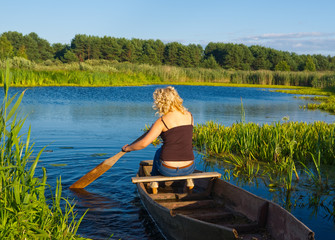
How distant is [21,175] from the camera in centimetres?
382

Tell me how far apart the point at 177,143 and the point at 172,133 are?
17 cm

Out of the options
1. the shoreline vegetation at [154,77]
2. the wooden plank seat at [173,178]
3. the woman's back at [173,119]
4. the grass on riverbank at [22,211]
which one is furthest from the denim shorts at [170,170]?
the shoreline vegetation at [154,77]

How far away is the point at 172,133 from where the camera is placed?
5301 millimetres

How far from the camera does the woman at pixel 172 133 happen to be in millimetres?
5238

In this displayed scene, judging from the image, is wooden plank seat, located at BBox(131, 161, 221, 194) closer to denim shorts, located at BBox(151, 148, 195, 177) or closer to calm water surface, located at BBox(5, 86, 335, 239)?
denim shorts, located at BBox(151, 148, 195, 177)

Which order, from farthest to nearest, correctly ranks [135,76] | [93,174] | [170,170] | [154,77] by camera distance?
[154,77]
[135,76]
[93,174]
[170,170]

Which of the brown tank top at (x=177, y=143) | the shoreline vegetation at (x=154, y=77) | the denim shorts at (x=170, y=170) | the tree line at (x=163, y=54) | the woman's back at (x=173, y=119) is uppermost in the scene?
the tree line at (x=163, y=54)

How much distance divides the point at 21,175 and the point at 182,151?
2341mm

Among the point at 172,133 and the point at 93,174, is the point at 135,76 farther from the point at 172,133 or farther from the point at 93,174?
the point at 172,133

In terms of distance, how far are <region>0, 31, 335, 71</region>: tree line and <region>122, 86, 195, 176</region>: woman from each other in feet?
222

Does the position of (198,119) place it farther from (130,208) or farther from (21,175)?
(21,175)

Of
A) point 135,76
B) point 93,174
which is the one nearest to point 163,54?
point 135,76

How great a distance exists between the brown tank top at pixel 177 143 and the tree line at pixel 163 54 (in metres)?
67.7

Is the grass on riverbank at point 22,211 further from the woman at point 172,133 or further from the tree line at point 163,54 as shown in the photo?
the tree line at point 163,54
